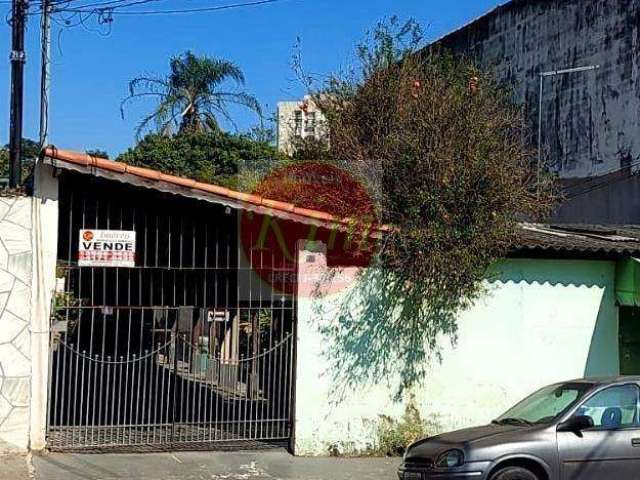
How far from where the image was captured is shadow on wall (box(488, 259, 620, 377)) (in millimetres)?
11188

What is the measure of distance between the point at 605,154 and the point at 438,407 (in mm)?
12897

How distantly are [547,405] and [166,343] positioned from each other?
4.99 meters

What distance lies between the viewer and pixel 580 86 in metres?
22.1

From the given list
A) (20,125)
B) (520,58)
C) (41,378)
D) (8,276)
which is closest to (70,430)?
(41,378)

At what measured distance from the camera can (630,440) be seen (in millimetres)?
7453

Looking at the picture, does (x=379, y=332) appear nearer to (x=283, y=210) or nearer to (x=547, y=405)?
(x=283, y=210)

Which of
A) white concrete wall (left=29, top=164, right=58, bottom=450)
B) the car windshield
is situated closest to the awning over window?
the car windshield

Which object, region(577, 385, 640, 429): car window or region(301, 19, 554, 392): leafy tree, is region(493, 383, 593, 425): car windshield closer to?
region(577, 385, 640, 429): car window

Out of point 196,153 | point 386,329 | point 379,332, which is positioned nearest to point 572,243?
point 386,329

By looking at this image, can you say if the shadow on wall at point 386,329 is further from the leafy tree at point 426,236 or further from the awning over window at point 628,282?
the awning over window at point 628,282

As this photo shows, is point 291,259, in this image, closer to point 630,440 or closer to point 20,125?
point 630,440

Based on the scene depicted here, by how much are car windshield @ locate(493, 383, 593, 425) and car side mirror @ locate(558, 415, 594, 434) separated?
147 mm

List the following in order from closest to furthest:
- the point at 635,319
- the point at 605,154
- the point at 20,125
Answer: the point at 635,319 → the point at 20,125 → the point at 605,154

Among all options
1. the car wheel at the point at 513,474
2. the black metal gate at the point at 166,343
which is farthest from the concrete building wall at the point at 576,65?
the car wheel at the point at 513,474
